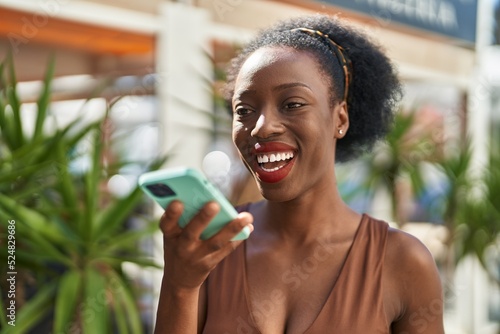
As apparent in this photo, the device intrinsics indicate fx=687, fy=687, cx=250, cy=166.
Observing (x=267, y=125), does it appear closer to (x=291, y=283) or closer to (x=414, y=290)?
(x=291, y=283)

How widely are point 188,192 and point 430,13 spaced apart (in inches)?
173

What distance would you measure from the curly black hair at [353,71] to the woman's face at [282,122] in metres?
0.06

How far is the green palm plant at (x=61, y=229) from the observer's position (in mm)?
2547

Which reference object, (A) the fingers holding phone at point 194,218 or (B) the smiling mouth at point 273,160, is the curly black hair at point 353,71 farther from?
(A) the fingers holding phone at point 194,218

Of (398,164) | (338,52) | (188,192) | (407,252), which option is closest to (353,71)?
(338,52)

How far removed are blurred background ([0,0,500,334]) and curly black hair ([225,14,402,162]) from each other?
0.60ft

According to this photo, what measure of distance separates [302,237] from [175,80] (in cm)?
257

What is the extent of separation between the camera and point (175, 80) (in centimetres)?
383

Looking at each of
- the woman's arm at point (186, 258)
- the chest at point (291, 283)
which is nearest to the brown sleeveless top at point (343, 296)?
the chest at point (291, 283)

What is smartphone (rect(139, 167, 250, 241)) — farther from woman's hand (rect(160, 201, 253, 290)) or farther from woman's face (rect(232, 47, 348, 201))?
woman's face (rect(232, 47, 348, 201))

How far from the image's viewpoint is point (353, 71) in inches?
60.4

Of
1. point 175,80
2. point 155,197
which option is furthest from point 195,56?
point 155,197

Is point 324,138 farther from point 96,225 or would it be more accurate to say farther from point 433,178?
point 433,178

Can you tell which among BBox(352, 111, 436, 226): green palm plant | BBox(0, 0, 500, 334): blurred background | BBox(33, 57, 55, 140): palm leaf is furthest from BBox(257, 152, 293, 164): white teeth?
BBox(352, 111, 436, 226): green palm plant
